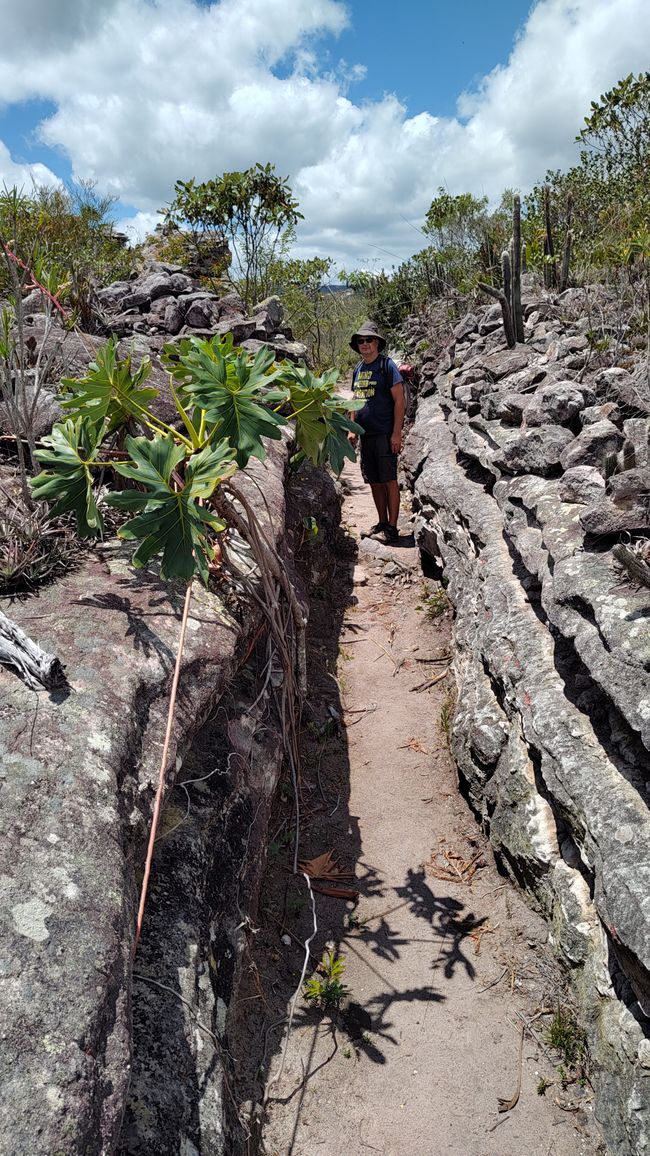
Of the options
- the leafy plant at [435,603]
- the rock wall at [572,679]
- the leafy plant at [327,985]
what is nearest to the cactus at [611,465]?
the rock wall at [572,679]

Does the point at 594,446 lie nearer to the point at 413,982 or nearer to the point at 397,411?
the point at 397,411

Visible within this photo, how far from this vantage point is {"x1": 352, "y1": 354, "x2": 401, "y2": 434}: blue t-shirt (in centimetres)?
650

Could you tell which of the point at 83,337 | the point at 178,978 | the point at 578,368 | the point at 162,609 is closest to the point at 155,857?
the point at 178,978

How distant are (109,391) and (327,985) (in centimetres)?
258

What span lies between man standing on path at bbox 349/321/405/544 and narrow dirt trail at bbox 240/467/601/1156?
9.15 feet

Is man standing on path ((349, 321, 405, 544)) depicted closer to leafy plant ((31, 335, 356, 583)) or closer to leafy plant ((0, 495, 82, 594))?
leafy plant ((31, 335, 356, 583))

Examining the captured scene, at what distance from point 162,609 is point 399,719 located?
2.18 meters

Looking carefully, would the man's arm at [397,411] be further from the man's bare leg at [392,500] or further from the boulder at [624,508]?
the boulder at [624,508]

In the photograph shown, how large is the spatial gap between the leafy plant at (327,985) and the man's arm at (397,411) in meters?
4.59

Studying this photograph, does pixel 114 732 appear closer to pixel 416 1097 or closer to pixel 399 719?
pixel 416 1097

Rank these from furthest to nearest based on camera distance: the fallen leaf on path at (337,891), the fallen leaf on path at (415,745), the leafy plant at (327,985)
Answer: the fallen leaf on path at (415,745) → the fallen leaf on path at (337,891) → the leafy plant at (327,985)

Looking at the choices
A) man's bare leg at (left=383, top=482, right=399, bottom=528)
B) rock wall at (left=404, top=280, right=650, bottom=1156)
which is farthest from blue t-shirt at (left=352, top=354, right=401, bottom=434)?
rock wall at (left=404, top=280, right=650, bottom=1156)

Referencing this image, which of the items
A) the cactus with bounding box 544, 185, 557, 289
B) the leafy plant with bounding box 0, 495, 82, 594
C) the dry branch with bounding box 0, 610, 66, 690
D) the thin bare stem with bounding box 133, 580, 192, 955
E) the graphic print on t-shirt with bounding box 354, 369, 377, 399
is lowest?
the thin bare stem with bounding box 133, 580, 192, 955

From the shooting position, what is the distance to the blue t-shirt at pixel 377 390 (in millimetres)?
6496
